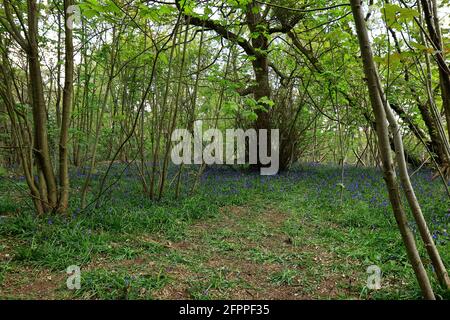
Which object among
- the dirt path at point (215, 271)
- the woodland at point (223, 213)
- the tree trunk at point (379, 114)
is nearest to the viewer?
the tree trunk at point (379, 114)

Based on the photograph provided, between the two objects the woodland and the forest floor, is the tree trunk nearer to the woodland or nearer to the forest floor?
the woodland

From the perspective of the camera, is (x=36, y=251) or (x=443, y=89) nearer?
(x=443, y=89)

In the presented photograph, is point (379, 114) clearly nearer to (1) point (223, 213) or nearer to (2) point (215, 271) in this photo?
(2) point (215, 271)

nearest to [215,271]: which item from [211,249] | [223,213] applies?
[211,249]

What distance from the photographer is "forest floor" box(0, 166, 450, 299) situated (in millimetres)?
2354

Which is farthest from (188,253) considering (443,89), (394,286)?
(443,89)

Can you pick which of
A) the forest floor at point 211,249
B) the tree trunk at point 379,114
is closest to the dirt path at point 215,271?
the forest floor at point 211,249

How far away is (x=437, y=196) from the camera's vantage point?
16.8ft

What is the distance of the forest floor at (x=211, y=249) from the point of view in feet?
7.72

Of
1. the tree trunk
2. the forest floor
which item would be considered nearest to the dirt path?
the forest floor

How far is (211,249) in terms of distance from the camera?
324 cm

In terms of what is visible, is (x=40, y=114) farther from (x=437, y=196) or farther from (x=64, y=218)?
(x=437, y=196)

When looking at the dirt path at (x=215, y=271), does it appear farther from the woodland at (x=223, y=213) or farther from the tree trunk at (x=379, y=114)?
the tree trunk at (x=379, y=114)
